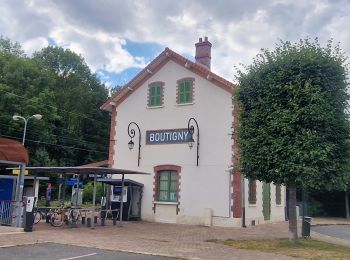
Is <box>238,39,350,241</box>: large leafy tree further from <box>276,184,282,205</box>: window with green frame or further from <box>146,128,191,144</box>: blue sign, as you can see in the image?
<box>276,184,282,205</box>: window with green frame

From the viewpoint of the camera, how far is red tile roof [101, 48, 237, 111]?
A: 67.7 ft

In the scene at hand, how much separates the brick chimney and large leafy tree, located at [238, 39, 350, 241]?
9587mm

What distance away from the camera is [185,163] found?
69.4ft

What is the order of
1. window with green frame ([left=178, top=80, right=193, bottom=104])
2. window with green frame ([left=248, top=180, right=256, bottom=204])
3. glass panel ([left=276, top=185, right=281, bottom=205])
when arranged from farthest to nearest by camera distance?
glass panel ([left=276, top=185, right=281, bottom=205]) → window with green frame ([left=178, top=80, right=193, bottom=104]) → window with green frame ([left=248, top=180, right=256, bottom=204])

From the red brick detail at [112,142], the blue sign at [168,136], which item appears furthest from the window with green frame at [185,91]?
the red brick detail at [112,142]

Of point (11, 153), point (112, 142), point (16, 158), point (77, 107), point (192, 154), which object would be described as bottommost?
point (16, 158)

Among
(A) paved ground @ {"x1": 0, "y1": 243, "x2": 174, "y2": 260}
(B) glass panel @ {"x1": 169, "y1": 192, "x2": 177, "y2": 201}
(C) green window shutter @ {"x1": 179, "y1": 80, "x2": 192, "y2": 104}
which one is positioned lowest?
(A) paved ground @ {"x1": 0, "y1": 243, "x2": 174, "y2": 260}

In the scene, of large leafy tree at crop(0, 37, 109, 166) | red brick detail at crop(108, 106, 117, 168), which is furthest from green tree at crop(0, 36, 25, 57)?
red brick detail at crop(108, 106, 117, 168)

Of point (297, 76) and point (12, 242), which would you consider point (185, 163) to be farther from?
point (12, 242)

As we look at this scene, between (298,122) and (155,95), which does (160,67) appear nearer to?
(155,95)

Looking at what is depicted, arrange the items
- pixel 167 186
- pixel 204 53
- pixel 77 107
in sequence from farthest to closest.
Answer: pixel 77 107
pixel 204 53
pixel 167 186

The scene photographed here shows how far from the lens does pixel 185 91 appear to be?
71.5ft

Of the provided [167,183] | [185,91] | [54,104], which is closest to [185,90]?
[185,91]

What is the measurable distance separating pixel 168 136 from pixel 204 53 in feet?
17.9
